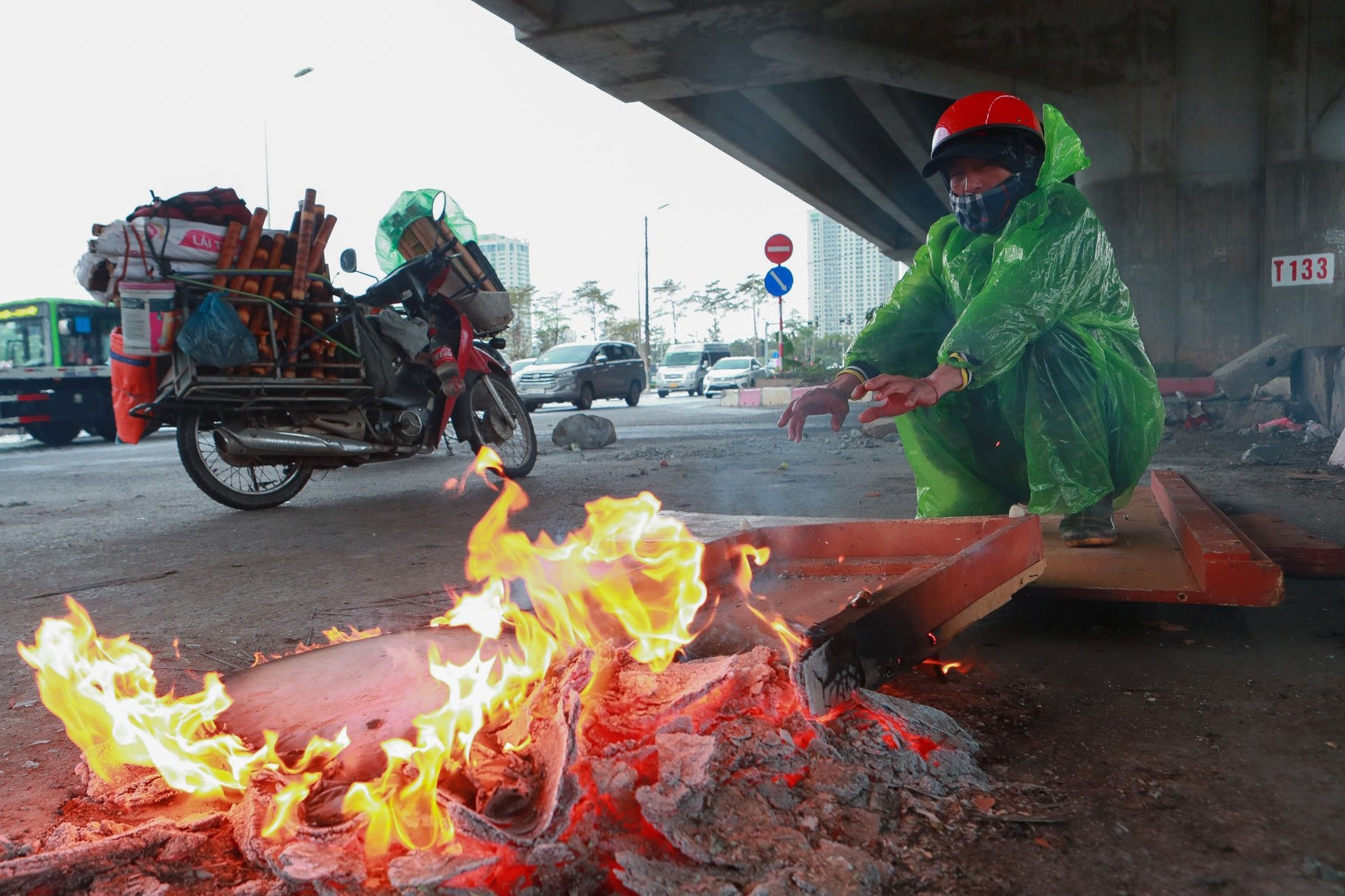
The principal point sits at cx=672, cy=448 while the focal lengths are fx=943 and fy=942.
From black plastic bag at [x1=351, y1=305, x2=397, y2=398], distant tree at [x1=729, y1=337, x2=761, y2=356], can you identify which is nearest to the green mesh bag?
black plastic bag at [x1=351, y1=305, x2=397, y2=398]

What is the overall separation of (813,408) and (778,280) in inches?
597

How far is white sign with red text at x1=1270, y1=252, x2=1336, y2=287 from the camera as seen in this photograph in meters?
11.2

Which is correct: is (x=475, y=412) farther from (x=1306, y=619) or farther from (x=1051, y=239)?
(x=1306, y=619)

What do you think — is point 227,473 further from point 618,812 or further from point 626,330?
point 626,330

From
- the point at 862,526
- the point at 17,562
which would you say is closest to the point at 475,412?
the point at 17,562

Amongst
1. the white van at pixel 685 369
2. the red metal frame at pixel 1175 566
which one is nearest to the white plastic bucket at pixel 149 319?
the red metal frame at pixel 1175 566

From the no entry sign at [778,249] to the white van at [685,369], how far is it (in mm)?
13961

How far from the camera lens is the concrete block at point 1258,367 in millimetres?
10164

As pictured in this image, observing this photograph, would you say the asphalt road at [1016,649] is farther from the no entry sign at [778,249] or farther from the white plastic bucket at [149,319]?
the no entry sign at [778,249]

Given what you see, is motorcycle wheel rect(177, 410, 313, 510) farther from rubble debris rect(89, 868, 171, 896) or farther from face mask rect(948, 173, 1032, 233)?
rubble debris rect(89, 868, 171, 896)

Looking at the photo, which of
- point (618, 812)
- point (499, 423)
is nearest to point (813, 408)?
point (618, 812)

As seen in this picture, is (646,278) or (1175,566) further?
(646,278)

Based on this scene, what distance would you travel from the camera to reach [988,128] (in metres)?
3.09

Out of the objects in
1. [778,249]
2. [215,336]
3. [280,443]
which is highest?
[778,249]
